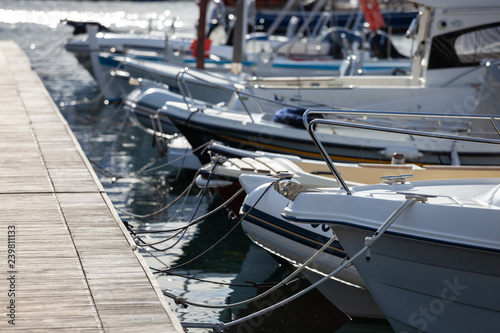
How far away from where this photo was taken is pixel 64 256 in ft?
16.3

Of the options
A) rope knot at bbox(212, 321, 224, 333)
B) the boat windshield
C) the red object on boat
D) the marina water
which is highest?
the boat windshield

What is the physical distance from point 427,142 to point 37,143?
15.0 ft

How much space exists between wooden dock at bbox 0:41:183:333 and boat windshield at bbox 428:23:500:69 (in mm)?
5232

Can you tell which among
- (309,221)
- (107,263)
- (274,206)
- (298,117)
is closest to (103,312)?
(107,263)

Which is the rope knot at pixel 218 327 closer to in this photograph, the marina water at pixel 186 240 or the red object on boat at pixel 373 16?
the marina water at pixel 186 240

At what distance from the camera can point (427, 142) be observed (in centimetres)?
951

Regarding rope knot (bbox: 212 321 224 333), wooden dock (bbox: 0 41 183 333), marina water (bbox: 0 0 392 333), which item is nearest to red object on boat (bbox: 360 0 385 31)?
marina water (bbox: 0 0 392 333)

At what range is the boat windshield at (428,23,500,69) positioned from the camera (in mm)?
10344

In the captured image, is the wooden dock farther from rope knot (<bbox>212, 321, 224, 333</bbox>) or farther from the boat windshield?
the boat windshield

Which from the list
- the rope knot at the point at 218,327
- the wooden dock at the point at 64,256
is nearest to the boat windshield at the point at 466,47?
the wooden dock at the point at 64,256

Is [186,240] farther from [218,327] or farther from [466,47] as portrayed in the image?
[466,47]

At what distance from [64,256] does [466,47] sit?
7.21 m

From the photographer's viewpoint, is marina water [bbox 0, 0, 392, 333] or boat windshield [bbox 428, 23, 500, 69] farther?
boat windshield [bbox 428, 23, 500, 69]

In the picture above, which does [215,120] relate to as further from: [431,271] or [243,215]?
[431,271]
